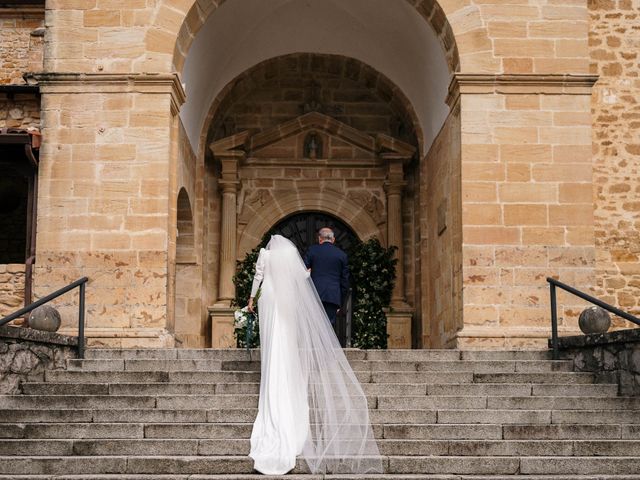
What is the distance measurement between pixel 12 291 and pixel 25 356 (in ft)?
9.23

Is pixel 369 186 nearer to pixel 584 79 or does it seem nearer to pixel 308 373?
pixel 584 79

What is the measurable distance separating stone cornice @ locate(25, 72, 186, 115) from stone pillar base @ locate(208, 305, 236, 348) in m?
4.16

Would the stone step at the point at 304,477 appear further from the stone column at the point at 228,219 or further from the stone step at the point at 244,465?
the stone column at the point at 228,219

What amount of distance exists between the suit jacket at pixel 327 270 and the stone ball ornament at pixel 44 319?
104 inches

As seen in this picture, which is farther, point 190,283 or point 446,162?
point 190,283

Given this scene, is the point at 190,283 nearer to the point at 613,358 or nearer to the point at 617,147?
the point at 617,147

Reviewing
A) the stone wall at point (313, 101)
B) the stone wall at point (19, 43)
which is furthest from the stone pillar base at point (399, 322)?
the stone wall at point (19, 43)

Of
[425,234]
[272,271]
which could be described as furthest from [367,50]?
[272,271]

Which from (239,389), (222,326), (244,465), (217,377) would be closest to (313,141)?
(222,326)

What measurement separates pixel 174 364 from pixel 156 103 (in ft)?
12.2

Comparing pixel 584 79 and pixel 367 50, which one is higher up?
pixel 367 50

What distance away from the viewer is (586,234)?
37.2ft

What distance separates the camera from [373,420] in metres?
7.89

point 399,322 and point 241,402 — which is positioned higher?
point 399,322
